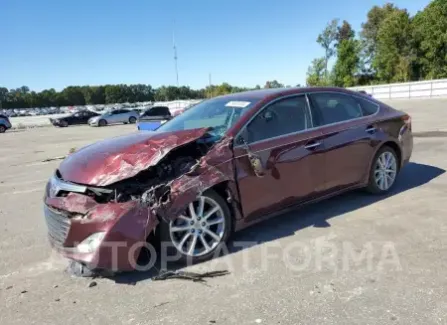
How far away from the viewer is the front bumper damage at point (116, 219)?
3615 millimetres

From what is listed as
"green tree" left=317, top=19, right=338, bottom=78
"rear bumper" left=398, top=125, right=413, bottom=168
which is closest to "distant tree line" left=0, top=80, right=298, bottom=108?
"green tree" left=317, top=19, right=338, bottom=78

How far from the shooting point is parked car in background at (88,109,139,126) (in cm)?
3548

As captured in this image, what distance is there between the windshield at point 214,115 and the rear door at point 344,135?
95 cm

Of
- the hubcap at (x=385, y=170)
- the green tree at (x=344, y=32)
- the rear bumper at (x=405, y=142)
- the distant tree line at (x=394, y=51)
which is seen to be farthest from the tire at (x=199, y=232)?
the green tree at (x=344, y=32)

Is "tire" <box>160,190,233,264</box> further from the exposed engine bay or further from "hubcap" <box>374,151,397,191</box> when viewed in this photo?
"hubcap" <box>374,151,397,191</box>

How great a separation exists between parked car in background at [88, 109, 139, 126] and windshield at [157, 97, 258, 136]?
103 ft

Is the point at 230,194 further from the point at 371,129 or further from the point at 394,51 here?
the point at 394,51

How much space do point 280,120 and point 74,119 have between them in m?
36.8

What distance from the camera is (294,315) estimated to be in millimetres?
3104

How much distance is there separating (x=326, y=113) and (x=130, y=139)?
2.38 meters

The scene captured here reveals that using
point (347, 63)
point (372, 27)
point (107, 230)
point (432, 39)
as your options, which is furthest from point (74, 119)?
point (372, 27)

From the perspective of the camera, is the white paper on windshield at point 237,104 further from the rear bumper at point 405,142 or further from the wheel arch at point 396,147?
the rear bumper at point 405,142

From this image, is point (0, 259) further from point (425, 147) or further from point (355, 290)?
point (425, 147)

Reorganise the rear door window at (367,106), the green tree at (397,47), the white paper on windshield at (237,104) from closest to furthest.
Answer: the white paper on windshield at (237,104)
the rear door window at (367,106)
the green tree at (397,47)
